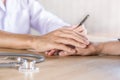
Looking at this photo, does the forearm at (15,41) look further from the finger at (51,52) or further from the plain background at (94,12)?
the plain background at (94,12)

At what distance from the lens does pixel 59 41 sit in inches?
40.3

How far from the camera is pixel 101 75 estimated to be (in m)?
0.70

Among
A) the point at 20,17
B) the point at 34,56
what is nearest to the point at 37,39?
the point at 34,56

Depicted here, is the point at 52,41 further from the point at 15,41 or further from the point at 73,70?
the point at 73,70

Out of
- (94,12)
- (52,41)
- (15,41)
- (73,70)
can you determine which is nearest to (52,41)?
Answer: (52,41)

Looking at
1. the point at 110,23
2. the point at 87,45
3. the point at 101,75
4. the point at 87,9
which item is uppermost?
the point at 87,9

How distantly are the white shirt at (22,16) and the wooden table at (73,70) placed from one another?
0.74 m

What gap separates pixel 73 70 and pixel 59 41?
289 millimetres

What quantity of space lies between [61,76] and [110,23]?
2.27m

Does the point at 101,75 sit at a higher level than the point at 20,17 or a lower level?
lower

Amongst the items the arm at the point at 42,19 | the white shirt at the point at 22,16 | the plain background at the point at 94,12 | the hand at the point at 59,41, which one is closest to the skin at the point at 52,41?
the hand at the point at 59,41

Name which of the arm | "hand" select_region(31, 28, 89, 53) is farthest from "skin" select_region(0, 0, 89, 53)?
the arm

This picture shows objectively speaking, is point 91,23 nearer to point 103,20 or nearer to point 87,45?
point 103,20

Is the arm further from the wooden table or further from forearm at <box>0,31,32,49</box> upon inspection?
the wooden table
